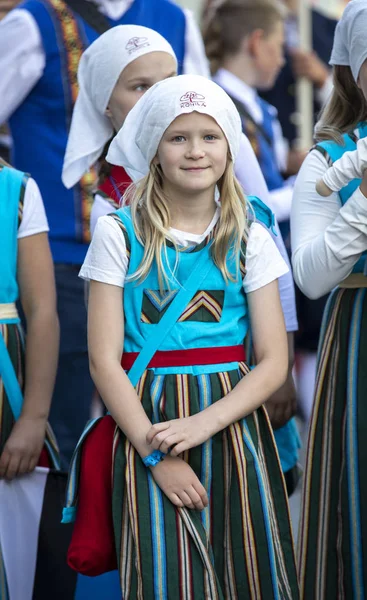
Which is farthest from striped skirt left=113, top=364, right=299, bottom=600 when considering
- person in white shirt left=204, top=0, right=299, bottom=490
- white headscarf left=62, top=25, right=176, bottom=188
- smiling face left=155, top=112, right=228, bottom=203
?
person in white shirt left=204, top=0, right=299, bottom=490

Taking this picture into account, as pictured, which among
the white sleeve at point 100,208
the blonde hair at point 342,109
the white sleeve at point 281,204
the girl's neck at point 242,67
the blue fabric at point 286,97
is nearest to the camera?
the blonde hair at point 342,109

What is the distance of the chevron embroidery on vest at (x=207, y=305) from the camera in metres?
2.95

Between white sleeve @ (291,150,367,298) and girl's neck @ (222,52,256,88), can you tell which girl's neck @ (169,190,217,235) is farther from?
girl's neck @ (222,52,256,88)

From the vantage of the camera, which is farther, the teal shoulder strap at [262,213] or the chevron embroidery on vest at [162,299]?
the teal shoulder strap at [262,213]

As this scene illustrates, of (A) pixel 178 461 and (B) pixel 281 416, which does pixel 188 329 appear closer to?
(A) pixel 178 461

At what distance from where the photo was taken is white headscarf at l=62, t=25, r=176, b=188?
361 cm

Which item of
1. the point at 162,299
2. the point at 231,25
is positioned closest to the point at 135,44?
the point at 162,299

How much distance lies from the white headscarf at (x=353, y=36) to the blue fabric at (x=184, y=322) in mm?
626

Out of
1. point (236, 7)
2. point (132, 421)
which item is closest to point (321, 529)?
point (132, 421)

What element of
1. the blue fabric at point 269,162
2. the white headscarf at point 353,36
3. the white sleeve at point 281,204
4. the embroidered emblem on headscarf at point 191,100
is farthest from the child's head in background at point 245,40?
the embroidered emblem on headscarf at point 191,100

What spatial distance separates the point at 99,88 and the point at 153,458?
134 cm

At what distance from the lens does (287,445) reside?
3.64 meters

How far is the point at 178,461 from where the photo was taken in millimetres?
2854

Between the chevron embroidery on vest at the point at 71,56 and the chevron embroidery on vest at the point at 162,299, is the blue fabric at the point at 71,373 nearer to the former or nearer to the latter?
the chevron embroidery on vest at the point at 71,56
